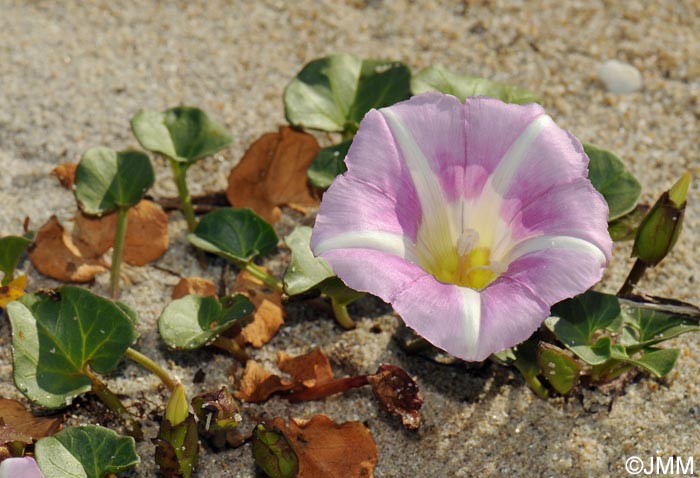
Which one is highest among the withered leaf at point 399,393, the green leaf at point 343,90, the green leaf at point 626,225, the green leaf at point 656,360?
the green leaf at point 343,90

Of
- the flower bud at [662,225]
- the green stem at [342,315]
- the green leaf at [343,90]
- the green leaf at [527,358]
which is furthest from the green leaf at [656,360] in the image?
the green leaf at [343,90]

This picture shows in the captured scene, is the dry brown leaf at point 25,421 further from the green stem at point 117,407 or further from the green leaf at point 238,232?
the green leaf at point 238,232

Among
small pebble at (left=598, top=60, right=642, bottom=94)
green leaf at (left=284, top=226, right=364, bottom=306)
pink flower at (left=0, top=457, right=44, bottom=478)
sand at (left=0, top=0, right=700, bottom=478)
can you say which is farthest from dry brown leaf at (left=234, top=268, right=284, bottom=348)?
small pebble at (left=598, top=60, right=642, bottom=94)

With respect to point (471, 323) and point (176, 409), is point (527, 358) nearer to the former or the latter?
point (471, 323)

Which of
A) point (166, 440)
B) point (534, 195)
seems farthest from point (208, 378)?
point (534, 195)

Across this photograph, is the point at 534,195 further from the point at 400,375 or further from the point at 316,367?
the point at 316,367

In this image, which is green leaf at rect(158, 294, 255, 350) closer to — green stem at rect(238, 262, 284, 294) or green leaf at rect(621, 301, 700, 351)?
green stem at rect(238, 262, 284, 294)
